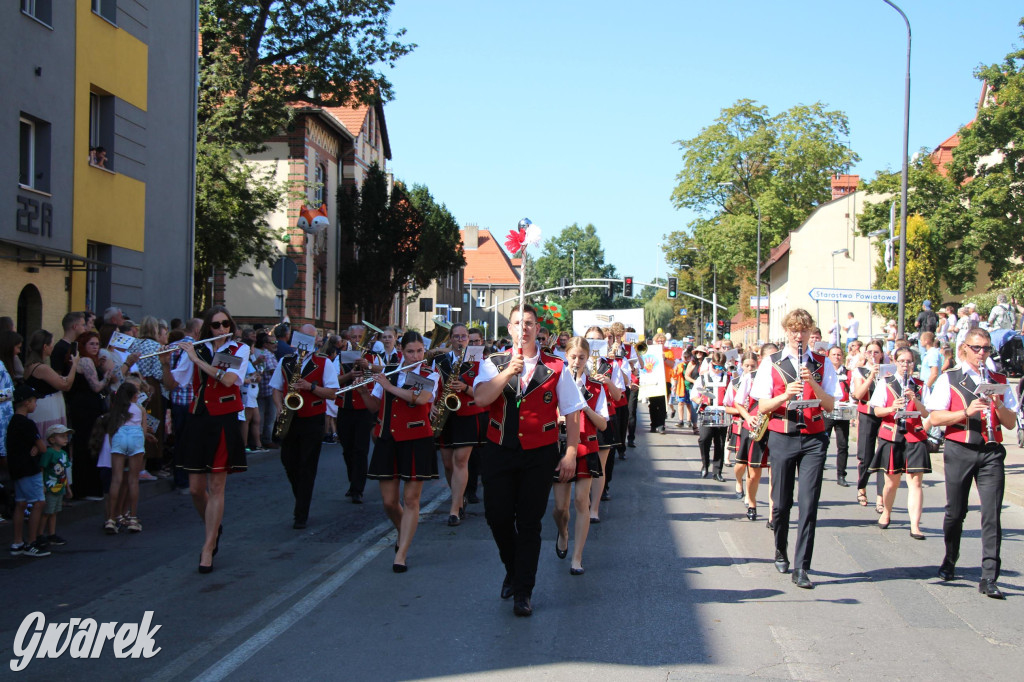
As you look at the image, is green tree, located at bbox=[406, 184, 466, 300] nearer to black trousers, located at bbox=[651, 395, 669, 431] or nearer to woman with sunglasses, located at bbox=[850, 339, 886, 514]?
black trousers, located at bbox=[651, 395, 669, 431]

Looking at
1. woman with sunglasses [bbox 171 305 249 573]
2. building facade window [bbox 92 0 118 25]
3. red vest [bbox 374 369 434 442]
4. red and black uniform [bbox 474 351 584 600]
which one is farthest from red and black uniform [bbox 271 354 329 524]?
building facade window [bbox 92 0 118 25]

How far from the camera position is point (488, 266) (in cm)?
10525

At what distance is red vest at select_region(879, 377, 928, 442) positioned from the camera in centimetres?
1000

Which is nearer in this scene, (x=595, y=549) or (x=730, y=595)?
(x=730, y=595)

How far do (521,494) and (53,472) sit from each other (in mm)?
4506

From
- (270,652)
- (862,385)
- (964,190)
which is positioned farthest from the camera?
(964,190)

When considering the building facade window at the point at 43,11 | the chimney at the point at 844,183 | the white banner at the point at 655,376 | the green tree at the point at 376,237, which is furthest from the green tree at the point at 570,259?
the building facade window at the point at 43,11

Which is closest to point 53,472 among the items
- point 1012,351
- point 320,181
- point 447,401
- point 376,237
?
point 447,401

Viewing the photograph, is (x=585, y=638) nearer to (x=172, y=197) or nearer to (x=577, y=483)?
(x=577, y=483)

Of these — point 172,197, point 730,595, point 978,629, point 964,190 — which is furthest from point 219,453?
point 964,190

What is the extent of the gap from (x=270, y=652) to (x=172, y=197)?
17.1 m

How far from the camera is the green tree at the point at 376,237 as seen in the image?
38.2m

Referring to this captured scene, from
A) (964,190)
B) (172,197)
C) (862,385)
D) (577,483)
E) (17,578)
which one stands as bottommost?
(17,578)

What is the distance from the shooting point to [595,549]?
880cm
